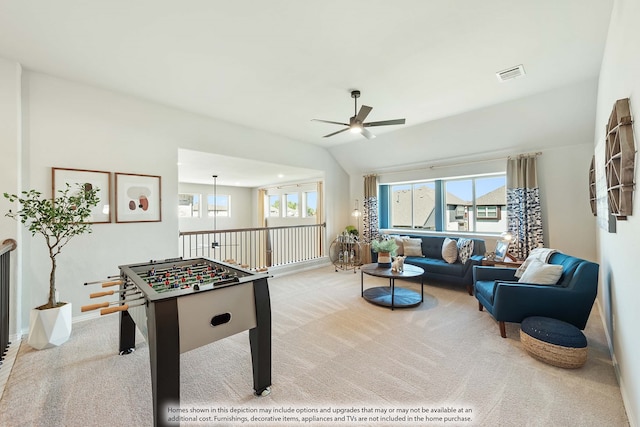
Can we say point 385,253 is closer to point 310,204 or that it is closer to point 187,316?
point 187,316

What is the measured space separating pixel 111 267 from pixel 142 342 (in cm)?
135

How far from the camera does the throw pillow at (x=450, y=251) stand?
471cm

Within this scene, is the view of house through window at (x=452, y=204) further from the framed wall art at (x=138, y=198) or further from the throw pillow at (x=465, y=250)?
the framed wall art at (x=138, y=198)

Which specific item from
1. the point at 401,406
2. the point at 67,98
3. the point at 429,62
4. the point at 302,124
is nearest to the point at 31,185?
the point at 67,98

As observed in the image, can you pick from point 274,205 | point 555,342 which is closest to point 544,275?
point 555,342

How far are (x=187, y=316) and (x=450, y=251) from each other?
14.5 feet

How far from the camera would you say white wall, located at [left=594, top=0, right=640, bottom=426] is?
1.55 meters

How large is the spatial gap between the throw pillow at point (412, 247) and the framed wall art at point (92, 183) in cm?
506

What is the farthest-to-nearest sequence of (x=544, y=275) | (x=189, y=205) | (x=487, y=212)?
(x=189, y=205) < (x=487, y=212) < (x=544, y=275)

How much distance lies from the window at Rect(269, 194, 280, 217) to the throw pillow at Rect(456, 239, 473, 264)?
6.40 m

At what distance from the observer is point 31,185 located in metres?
3.04

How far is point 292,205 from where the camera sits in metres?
9.19

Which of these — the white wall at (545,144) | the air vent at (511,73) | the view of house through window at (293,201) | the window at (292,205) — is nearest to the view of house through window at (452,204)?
the white wall at (545,144)

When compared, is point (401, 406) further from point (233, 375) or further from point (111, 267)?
point (111, 267)
